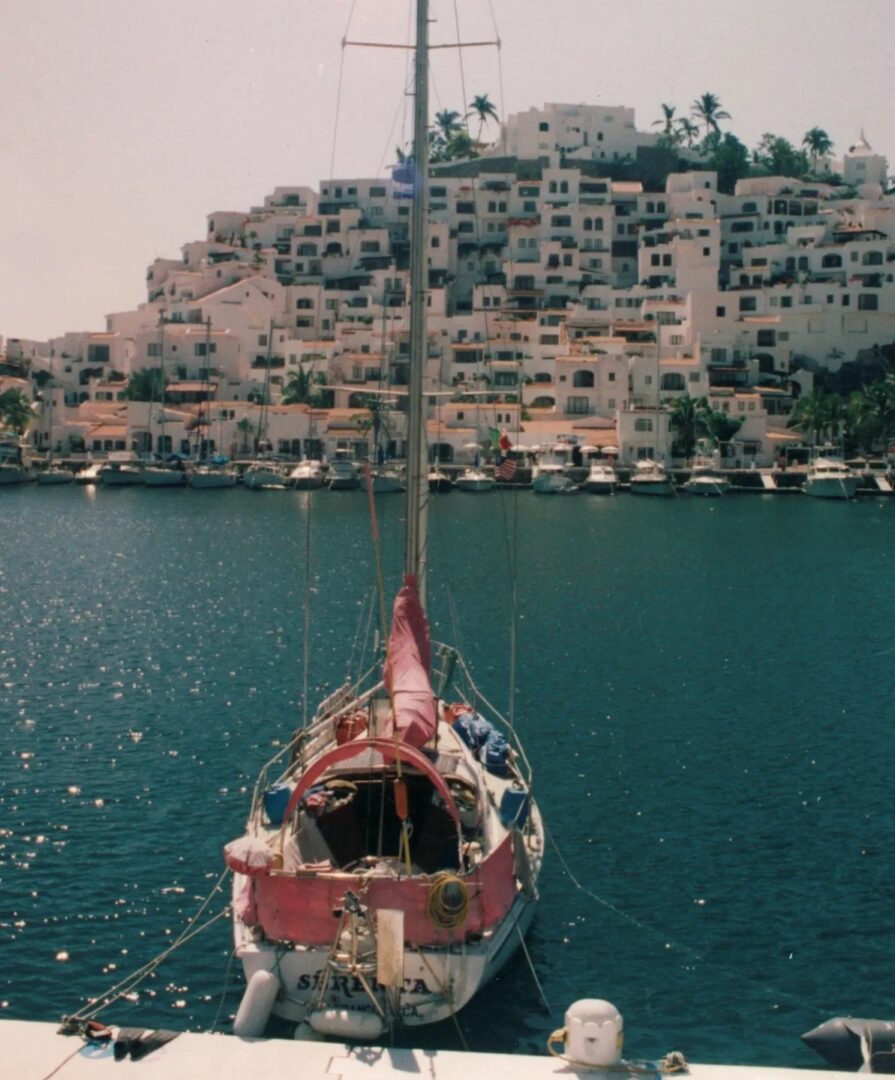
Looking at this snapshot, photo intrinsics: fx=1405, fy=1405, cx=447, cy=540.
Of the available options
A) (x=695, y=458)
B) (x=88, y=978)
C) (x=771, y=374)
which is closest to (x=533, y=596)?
(x=88, y=978)

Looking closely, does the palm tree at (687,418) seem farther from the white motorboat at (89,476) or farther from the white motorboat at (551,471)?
the white motorboat at (89,476)

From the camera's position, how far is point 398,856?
21938 millimetres

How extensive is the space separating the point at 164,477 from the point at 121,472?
15.6 feet

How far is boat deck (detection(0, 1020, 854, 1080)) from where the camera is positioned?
16.6m

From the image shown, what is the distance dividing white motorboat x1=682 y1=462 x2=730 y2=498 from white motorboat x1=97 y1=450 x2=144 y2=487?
5095 centimetres

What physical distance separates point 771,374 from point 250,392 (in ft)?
168

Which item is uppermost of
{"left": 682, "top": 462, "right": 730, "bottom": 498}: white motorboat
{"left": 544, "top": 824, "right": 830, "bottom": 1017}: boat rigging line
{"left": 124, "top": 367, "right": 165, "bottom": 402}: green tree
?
{"left": 124, "top": 367, "right": 165, "bottom": 402}: green tree

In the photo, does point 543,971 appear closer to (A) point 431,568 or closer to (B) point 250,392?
(A) point 431,568

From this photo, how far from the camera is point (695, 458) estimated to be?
417 feet

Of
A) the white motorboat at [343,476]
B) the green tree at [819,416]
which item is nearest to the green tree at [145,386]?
the white motorboat at [343,476]

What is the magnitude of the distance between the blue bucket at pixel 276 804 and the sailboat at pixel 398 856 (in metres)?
0.03

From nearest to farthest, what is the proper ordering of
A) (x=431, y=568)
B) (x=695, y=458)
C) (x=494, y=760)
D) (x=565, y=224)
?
(x=494, y=760), (x=431, y=568), (x=695, y=458), (x=565, y=224)

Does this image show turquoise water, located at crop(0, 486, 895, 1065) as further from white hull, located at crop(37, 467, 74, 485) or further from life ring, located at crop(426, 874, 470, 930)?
white hull, located at crop(37, 467, 74, 485)

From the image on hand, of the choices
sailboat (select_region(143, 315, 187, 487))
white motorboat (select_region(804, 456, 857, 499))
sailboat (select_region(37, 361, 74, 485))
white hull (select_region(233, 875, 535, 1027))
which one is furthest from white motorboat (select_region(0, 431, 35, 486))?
white hull (select_region(233, 875, 535, 1027))
